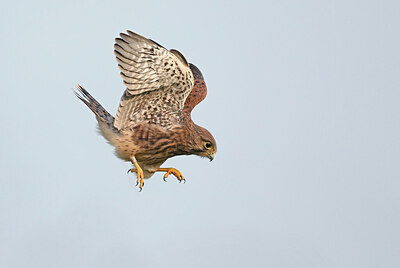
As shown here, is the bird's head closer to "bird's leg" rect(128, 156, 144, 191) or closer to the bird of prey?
the bird of prey

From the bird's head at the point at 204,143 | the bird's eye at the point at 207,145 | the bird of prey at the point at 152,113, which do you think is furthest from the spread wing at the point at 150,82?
the bird's eye at the point at 207,145

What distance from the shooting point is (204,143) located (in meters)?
13.1

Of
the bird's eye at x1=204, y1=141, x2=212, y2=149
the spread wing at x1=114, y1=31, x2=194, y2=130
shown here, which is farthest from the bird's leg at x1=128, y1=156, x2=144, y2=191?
the bird's eye at x1=204, y1=141, x2=212, y2=149

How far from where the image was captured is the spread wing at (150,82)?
12047 millimetres

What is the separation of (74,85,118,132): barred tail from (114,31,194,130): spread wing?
410 mm

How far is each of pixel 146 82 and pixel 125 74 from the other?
452 millimetres

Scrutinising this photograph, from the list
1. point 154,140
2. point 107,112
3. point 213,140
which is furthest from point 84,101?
point 213,140

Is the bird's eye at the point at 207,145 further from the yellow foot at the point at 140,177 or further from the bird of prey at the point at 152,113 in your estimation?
the yellow foot at the point at 140,177

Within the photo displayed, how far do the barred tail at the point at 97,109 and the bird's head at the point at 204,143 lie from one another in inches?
57.9

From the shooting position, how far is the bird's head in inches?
518

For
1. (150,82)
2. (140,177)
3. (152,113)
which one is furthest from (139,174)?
(150,82)

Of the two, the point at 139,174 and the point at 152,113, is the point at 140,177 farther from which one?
the point at 152,113

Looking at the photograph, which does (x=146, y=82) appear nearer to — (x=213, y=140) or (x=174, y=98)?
(x=174, y=98)

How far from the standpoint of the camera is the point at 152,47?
12.2 metres
